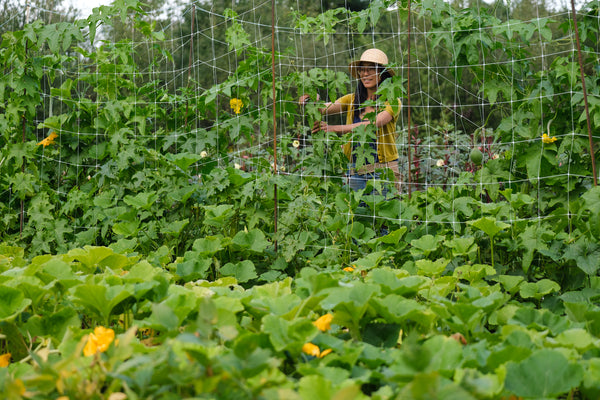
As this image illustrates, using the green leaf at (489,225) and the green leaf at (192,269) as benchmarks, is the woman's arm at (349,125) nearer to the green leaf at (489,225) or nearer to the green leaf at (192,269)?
the green leaf at (489,225)

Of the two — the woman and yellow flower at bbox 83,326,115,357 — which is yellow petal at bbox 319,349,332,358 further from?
the woman

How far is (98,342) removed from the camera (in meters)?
1.07

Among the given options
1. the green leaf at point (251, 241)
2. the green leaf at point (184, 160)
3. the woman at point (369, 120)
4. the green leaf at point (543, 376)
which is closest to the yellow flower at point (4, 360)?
the green leaf at point (543, 376)

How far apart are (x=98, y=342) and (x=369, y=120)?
2524mm

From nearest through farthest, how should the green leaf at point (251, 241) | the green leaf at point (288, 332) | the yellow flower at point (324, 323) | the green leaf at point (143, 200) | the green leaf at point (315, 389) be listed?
1. the green leaf at point (315, 389)
2. the green leaf at point (288, 332)
3. the yellow flower at point (324, 323)
4. the green leaf at point (251, 241)
5. the green leaf at point (143, 200)

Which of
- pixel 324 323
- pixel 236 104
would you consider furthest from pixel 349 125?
pixel 324 323

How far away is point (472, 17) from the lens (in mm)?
2895

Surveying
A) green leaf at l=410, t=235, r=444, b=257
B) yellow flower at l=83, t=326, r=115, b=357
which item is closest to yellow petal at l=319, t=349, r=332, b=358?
yellow flower at l=83, t=326, r=115, b=357

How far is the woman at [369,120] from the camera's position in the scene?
10.9ft

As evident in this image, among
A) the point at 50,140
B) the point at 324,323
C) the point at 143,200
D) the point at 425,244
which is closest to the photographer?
the point at 324,323

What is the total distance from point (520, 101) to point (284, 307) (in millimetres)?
2208

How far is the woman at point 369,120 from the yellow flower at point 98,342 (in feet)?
7.65

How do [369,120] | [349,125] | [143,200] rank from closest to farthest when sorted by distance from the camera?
[143,200]
[369,120]
[349,125]

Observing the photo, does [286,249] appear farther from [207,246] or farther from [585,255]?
[585,255]
